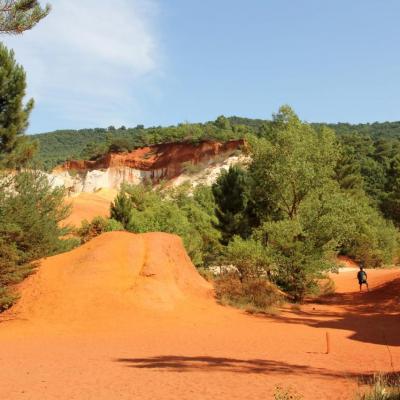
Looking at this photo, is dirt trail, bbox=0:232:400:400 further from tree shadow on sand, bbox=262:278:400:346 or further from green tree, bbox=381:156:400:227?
green tree, bbox=381:156:400:227

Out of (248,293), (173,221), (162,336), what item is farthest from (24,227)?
(248,293)

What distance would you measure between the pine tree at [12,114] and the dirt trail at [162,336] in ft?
21.6

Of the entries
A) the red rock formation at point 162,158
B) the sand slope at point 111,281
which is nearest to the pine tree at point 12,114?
the sand slope at point 111,281

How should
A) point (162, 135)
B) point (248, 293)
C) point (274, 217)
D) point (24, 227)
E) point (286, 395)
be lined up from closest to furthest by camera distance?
point (286, 395)
point (24, 227)
point (248, 293)
point (274, 217)
point (162, 135)

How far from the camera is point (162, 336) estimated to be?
15594mm

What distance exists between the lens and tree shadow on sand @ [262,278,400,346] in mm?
16297

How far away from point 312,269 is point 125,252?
35.8 feet

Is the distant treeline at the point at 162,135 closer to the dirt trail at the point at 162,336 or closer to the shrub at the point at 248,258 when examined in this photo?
the shrub at the point at 248,258

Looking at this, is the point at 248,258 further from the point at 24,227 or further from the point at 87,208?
the point at 87,208

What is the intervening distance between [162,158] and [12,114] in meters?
65.8

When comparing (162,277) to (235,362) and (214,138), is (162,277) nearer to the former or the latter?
(235,362)

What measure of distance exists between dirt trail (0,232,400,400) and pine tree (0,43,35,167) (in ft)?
21.6

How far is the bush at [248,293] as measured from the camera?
2203cm

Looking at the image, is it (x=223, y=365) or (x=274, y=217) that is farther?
(x=274, y=217)
